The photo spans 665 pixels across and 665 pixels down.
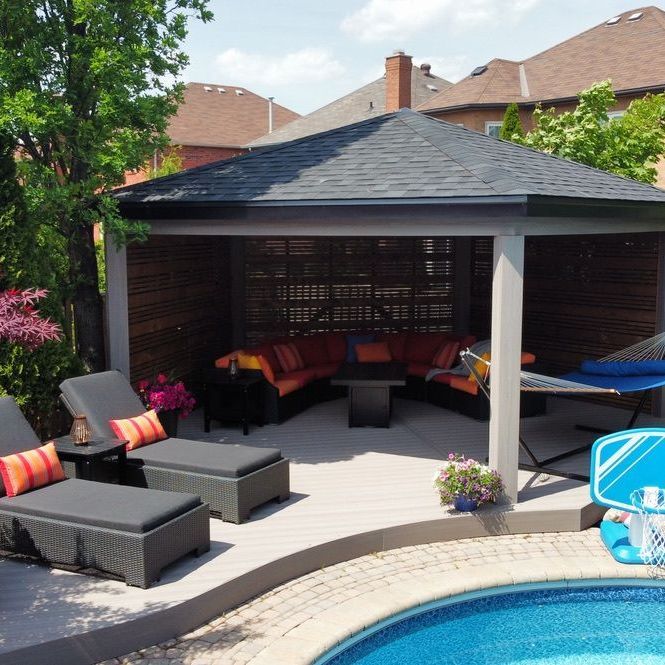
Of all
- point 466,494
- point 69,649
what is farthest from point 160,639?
point 466,494

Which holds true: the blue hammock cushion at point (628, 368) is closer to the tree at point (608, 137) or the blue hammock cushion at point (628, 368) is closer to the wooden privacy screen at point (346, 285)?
the wooden privacy screen at point (346, 285)

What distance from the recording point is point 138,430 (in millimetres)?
8117

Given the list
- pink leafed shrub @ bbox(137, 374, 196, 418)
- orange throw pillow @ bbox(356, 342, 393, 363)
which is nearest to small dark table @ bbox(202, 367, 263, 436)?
pink leafed shrub @ bbox(137, 374, 196, 418)

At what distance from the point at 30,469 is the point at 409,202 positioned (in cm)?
416

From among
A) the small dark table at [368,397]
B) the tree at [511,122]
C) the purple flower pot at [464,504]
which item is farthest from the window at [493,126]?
the purple flower pot at [464,504]

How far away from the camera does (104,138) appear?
9.21 m

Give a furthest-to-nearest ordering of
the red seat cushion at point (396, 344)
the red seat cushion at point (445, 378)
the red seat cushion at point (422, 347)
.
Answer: the red seat cushion at point (396, 344)
the red seat cushion at point (422, 347)
the red seat cushion at point (445, 378)

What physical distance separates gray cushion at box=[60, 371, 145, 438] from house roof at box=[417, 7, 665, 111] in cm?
2044

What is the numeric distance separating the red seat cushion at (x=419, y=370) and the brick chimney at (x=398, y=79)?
18989 mm

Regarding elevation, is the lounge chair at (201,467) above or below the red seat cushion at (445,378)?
below

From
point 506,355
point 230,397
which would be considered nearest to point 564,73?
point 230,397

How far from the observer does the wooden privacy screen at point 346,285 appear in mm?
13102

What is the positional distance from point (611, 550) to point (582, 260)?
596 centimetres

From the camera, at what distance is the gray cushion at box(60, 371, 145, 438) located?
26.5 ft
